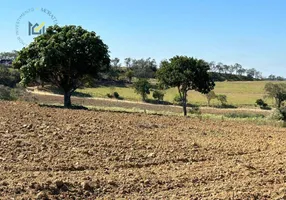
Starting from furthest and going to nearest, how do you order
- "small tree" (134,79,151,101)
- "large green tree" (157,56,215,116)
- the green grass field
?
the green grass field, "small tree" (134,79,151,101), "large green tree" (157,56,215,116)

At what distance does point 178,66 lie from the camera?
1264 inches

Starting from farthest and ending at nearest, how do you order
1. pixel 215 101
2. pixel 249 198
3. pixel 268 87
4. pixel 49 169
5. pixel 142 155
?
pixel 215 101, pixel 268 87, pixel 142 155, pixel 49 169, pixel 249 198

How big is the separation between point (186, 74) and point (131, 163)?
2098 cm

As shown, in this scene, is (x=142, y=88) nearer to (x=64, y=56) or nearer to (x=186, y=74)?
(x=186, y=74)

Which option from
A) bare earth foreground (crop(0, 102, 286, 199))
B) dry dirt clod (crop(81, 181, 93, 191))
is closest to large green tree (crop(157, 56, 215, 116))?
bare earth foreground (crop(0, 102, 286, 199))

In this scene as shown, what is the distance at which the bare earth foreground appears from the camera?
8.52 metres

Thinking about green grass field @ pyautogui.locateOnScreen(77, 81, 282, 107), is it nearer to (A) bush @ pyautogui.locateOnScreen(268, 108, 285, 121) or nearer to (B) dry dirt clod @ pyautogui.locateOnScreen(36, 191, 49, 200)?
(A) bush @ pyautogui.locateOnScreen(268, 108, 285, 121)

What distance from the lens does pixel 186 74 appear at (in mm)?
31500

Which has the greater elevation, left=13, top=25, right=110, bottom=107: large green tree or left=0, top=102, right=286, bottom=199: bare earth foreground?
left=13, top=25, right=110, bottom=107: large green tree

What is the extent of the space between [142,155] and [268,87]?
64.0 m

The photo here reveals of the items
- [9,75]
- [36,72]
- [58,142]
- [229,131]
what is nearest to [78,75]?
[36,72]

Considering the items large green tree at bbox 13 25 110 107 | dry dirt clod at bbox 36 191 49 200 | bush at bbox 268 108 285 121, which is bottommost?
dry dirt clod at bbox 36 191 49 200

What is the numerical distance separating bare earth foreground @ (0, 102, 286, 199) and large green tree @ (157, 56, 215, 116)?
13665 mm

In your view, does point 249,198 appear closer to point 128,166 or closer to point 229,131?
point 128,166
